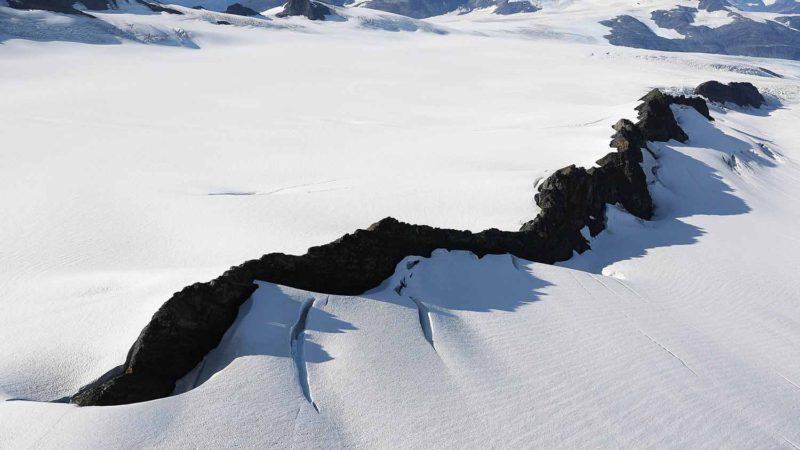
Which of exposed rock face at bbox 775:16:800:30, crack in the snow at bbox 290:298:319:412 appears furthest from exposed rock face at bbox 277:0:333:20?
exposed rock face at bbox 775:16:800:30

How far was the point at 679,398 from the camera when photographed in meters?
6.02

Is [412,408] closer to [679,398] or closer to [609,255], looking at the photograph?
[679,398]

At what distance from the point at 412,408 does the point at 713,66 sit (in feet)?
227

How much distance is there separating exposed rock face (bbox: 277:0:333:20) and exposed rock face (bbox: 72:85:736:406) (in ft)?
229

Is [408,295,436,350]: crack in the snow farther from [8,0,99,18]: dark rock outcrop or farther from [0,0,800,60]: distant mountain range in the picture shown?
[0,0,800,60]: distant mountain range

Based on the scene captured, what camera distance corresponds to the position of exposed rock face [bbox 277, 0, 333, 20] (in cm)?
7512

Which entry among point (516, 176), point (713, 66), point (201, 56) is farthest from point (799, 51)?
point (516, 176)

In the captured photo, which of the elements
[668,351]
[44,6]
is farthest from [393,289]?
[44,6]

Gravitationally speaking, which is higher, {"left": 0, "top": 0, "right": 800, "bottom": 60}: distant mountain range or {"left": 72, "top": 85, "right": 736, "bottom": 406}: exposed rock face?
{"left": 0, "top": 0, "right": 800, "bottom": 60}: distant mountain range

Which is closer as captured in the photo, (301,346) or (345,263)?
(301,346)

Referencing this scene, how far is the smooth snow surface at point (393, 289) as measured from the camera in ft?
17.1

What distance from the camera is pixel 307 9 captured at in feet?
251

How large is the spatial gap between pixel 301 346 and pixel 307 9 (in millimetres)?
78728

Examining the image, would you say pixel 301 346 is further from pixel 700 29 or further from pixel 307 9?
pixel 700 29
